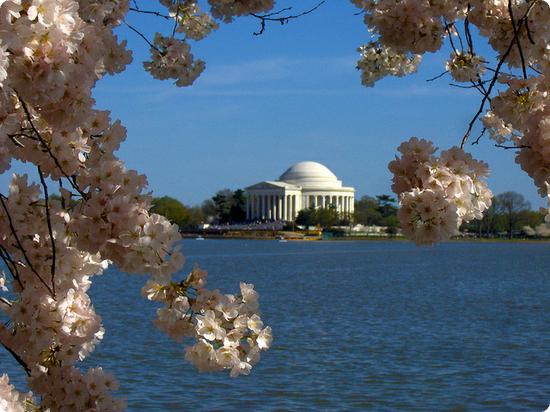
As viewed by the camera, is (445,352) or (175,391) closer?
(175,391)

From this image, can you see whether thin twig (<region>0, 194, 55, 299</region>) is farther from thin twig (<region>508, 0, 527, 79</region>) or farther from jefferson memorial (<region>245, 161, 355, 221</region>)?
jefferson memorial (<region>245, 161, 355, 221</region>)

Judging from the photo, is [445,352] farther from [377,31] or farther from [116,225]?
[116,225]

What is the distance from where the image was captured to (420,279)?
1588 inches

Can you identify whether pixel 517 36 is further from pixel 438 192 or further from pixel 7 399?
pixel 7 399

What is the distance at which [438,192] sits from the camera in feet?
9.09

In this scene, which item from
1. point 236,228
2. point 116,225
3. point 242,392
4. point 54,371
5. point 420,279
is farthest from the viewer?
point 236,228

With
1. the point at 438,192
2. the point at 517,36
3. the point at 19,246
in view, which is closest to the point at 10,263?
the point at 19,246

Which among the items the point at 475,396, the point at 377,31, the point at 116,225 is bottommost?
the point at 475,396

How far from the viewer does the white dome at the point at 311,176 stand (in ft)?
461

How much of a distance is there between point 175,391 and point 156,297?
909 centimetres

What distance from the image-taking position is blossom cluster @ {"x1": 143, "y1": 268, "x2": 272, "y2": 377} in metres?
3.21

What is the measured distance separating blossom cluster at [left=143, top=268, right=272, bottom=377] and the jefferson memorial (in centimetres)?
13208

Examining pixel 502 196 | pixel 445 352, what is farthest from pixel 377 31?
pixel 502 196

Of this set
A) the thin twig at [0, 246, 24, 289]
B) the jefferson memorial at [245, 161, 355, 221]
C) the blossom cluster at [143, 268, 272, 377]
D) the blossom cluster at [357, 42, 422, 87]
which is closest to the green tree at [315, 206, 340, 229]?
the jefferson memorial at [245, 161, 355, 221]
